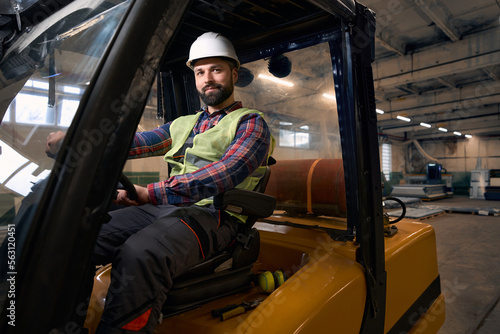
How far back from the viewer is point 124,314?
1.06 metres

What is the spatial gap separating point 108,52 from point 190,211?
79 cm

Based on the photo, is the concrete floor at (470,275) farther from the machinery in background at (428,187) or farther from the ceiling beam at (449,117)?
the ceiling beam at (449,117)

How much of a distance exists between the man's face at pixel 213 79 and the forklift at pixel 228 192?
13.1 inches

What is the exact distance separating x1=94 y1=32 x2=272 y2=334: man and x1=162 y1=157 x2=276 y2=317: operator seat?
2.2 inches

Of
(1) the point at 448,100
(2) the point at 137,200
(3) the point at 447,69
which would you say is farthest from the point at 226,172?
(1) the point at 448,100

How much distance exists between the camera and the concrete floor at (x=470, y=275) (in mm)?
3201

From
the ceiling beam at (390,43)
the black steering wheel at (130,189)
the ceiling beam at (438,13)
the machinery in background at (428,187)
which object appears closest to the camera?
the black steering wheel at (130,189)

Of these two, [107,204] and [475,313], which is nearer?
[107,204]

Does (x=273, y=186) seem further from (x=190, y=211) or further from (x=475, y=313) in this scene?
(x=475, y=313)

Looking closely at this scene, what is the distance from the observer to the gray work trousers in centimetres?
107

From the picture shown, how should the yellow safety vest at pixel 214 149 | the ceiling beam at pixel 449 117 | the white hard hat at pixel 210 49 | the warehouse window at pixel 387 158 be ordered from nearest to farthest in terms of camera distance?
the yellow safety vest at pixel 214 149 < the white hard hat at pixel 210 49 < the ceiling beam at pixel 449 117 < the warehouse window at pixel 387 158

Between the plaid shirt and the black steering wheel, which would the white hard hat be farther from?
the black steering wheel

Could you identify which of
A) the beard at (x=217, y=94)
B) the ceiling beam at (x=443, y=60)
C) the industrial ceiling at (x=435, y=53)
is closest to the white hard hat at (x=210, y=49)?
the beard at (x=217, y=94)

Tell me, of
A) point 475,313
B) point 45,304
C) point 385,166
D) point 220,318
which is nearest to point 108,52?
point 45,304
